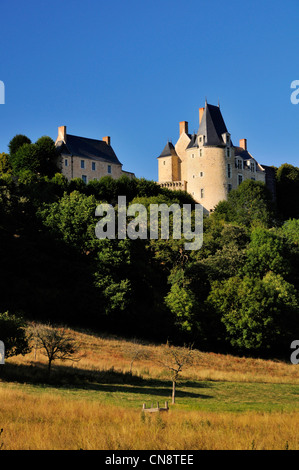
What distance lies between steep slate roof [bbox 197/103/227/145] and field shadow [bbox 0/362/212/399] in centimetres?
5558

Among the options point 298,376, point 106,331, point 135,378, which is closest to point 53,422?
point 135,378

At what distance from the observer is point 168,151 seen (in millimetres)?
88812

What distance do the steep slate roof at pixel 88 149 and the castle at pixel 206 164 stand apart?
9.61m

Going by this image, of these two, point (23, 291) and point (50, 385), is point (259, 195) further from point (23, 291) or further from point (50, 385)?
point (50, 385)

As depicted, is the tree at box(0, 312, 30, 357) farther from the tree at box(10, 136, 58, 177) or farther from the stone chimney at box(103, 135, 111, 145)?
the stone chimney at box(103, 135, 111, 145)

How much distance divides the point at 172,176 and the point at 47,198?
32.3 m

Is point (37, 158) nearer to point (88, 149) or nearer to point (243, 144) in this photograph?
point (88, 149)

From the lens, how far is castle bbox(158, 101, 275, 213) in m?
80.9

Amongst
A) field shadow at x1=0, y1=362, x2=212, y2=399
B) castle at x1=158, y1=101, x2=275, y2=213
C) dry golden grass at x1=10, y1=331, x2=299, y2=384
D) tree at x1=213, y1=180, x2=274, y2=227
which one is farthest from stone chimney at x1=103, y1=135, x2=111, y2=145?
field shadow at x1=0, y1=362, x2=212, y2=399

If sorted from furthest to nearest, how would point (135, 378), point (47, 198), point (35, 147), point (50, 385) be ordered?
point (35, 147), point (47, 198), point (135, 378), point (50, 385)

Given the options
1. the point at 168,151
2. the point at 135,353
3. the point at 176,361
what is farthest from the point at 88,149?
the point at 176,361

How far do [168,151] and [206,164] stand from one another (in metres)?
9.46
